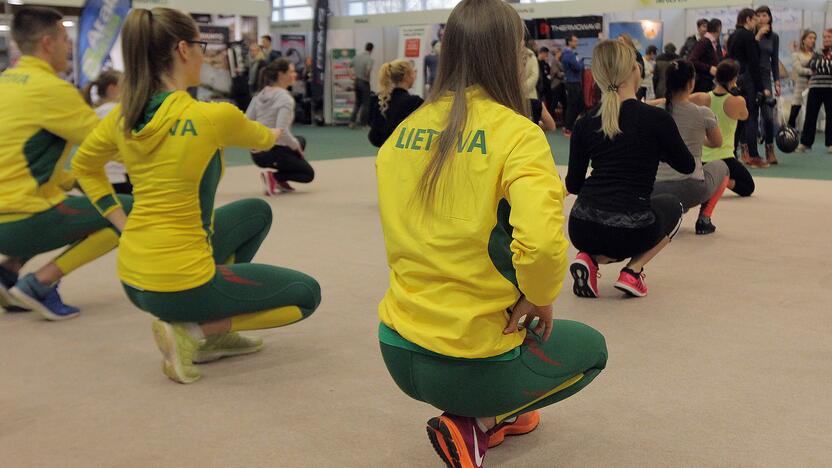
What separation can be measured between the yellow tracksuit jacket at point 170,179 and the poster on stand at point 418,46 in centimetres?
1381

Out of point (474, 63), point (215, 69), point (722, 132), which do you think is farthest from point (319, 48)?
point (474, 63)

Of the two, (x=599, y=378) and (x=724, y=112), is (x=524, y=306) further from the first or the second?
(x=724, y=112)

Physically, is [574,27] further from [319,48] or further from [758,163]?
[758,163]

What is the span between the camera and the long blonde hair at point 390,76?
6164 mm

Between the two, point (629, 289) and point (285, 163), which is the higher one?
point (285, 163)

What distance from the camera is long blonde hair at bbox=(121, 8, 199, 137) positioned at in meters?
2.85

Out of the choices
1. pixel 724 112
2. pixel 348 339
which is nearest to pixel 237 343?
pixel 348 339

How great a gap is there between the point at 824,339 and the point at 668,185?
70.7 inches

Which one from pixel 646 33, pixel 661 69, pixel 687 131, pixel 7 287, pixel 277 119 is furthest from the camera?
pixel 646 33

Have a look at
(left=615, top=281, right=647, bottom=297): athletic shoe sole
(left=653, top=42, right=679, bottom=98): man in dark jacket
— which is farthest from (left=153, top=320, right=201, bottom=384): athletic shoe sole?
(left=653, top=42, right=679, bottom=98): man in dark jacket

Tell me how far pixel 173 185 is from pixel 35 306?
129cm

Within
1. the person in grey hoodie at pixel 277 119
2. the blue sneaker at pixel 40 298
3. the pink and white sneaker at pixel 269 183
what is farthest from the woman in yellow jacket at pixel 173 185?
the pink and white sneaker at pixel 269 183

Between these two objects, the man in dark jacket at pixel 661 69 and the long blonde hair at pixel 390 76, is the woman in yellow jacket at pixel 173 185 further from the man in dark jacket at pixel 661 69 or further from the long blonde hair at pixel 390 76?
the man in dark jacket at pixel 661 69

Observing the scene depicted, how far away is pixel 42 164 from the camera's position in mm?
3717
